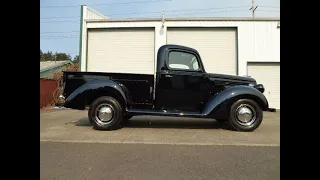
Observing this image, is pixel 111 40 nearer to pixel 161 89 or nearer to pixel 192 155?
pixel 161 89

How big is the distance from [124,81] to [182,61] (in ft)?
5.45


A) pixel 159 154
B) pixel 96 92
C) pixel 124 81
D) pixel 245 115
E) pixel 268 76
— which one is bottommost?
pixel 159 154

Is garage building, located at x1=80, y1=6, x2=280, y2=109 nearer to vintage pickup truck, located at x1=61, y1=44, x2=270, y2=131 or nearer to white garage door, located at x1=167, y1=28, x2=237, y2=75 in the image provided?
white garage door, located at x1=167, y1=28, x2=237, y2=75

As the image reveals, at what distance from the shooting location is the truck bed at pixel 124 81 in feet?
24.3

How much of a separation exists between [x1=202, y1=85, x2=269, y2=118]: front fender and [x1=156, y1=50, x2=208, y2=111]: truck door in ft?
1.15

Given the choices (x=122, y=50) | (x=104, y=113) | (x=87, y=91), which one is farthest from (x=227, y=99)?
(x=122, y=50)

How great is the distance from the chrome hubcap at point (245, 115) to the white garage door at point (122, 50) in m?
10.0

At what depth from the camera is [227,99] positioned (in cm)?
717

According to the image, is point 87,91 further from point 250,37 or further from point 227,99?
point 250,37

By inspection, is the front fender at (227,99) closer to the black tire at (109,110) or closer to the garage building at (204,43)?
the black tire at (109,110)

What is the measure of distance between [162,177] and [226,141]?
2.80 m

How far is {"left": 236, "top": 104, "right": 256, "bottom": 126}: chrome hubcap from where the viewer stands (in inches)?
287

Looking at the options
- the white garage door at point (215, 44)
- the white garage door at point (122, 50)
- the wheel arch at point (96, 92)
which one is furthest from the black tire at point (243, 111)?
the white garage door at point (122, 50)

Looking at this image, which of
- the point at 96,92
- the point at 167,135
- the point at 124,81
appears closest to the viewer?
the point at 167,135
